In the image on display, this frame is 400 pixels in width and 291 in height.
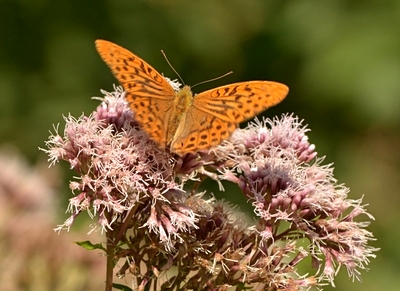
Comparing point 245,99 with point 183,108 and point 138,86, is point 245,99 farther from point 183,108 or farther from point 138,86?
point 138,86

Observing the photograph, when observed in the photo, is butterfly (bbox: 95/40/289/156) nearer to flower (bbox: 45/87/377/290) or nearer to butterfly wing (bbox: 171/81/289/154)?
butterfly wing (bbox: 171/81/289/154)

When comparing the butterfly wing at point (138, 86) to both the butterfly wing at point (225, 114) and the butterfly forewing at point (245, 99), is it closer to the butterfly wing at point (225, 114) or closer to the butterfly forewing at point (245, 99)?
the butterfly wing at point (225, 114)

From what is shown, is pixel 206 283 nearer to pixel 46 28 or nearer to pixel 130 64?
pixel 130 64

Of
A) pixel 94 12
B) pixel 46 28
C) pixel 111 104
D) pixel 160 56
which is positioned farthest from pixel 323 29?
pixel 111 104

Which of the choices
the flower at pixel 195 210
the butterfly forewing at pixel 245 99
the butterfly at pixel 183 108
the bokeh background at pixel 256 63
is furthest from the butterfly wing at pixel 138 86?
the bokeh background at pixel 256 63

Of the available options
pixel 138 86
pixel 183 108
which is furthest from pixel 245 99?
pixel 138 86
